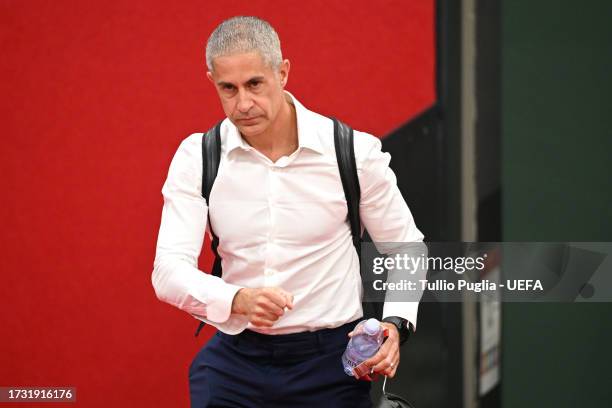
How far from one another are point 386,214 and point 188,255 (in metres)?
0.55

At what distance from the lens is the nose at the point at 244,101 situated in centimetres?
242

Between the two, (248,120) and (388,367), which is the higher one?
(248,120)

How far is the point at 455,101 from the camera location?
11.3 feet

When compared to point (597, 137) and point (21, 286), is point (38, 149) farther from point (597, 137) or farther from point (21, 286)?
point (597, 137)

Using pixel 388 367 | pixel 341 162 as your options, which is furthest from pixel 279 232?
pixel 388 367

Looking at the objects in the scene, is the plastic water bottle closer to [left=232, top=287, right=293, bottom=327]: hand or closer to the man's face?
[left=232, top=287, right=293, bottom=327]: hand

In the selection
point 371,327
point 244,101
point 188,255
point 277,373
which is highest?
point 244,101

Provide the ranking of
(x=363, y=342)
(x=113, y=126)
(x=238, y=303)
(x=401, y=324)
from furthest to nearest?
(x=113, y=126) < (x=401, y=324) < (x=363, y=342) < (x=238, y=303)

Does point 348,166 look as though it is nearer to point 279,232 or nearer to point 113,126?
point 279,232

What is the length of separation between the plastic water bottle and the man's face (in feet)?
1.89

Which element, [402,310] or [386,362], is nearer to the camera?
[386,362]

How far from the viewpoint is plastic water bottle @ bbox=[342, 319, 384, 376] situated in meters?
2.39

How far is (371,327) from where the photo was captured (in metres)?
2.38

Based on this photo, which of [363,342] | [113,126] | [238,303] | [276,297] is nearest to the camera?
[276,297]
